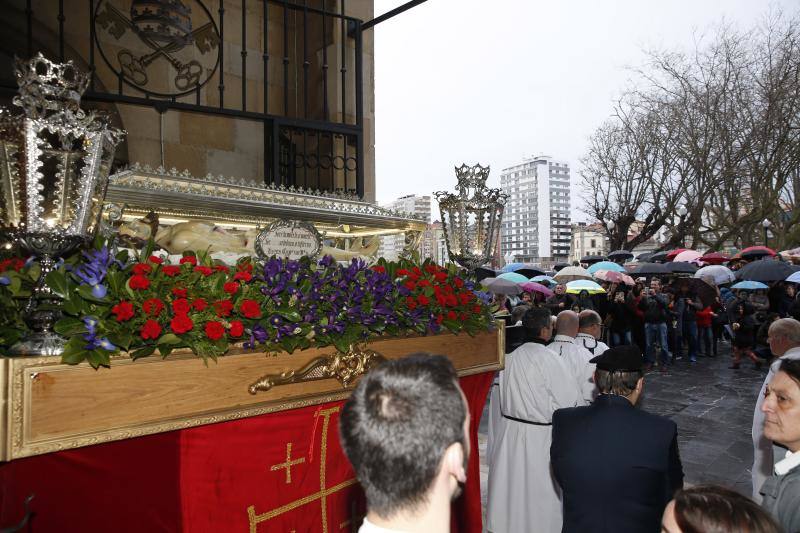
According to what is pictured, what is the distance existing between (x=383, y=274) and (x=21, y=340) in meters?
1.53

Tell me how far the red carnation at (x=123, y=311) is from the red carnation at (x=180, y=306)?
14 cm

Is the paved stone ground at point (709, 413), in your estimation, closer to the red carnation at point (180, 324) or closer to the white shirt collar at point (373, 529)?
the white shirt collar at point (373, 529)

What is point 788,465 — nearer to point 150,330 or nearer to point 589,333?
point 150,330

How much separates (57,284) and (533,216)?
97.7m

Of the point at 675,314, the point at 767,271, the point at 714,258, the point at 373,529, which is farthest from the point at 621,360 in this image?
the point at 714,258

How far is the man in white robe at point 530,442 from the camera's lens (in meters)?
4.08

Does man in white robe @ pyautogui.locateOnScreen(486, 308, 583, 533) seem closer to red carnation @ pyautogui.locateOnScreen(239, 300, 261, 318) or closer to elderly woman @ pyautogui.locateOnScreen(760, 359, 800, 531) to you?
elderly woman @ pyautogui.locateOnScreen(760, 359, 800, 531)

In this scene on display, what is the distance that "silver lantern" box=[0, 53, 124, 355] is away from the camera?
1.85 m

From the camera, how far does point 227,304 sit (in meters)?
2.12

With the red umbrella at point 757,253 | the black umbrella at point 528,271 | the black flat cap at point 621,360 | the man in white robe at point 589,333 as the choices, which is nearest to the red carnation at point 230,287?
the black flat cap at point 621,360

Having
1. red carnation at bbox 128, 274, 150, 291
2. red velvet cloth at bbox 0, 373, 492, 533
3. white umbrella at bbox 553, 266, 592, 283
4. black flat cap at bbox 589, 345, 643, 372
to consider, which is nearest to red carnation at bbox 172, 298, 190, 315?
red carnation at bbox 128, 274, 150, 291

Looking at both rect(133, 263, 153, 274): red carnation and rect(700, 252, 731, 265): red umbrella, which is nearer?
rect(133, 263, 153, 274): red carnation

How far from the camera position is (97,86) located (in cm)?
509

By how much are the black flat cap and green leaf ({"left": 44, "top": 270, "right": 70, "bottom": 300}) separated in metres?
2.12
